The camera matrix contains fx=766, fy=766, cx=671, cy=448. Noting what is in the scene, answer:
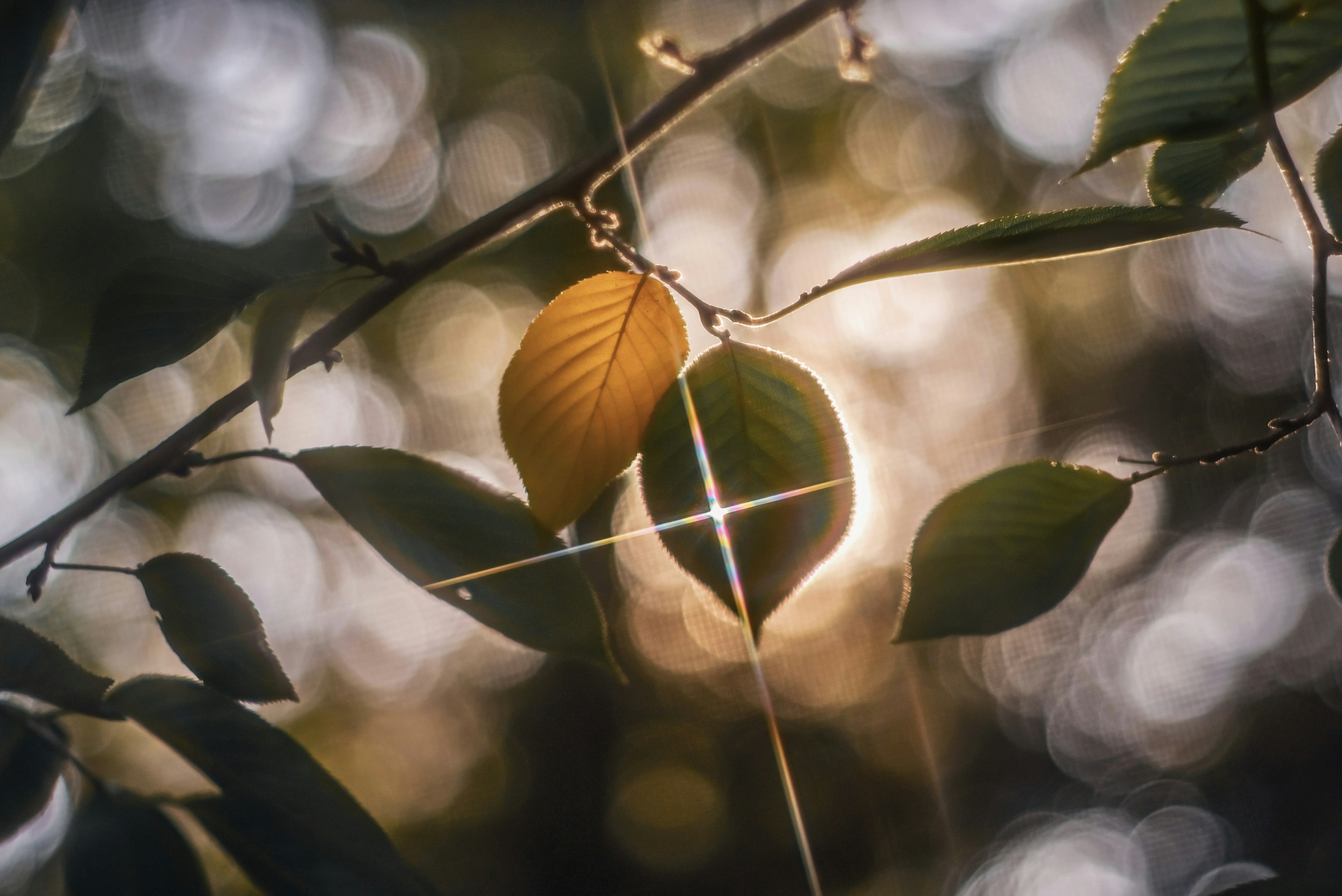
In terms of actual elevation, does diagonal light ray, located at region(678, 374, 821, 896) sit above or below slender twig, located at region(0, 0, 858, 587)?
below

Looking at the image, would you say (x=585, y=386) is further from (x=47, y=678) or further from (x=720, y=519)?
(x=47, y=678)

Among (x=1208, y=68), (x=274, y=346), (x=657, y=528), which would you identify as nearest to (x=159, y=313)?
(x=274, y=346)

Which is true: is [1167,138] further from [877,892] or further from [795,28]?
[877,892]

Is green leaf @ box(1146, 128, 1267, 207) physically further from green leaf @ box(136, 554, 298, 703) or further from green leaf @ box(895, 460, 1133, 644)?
green leaf @ box(136, 554, 298, 703)

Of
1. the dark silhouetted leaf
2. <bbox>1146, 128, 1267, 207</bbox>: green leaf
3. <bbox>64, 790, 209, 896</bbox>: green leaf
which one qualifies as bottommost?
<bbox>64, 790, 209, 896</bbox>: green leaf

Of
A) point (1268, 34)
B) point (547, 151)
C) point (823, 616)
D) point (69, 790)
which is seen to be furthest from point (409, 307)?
point (1268, 34)

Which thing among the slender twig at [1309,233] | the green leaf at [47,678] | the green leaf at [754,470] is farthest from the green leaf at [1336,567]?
the green leaf at [47,678]

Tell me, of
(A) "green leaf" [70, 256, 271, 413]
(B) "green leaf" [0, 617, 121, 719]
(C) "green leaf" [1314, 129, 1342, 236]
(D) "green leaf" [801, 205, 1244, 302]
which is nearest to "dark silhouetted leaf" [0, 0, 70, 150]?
(A) "green leaf" [70, 256, 271, 413]
